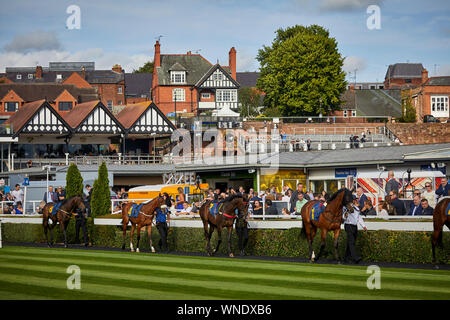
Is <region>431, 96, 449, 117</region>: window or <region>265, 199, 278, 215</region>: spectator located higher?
<region>431, 96, 449, 117</region>: window

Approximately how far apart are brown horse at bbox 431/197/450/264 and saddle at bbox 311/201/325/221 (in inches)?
108

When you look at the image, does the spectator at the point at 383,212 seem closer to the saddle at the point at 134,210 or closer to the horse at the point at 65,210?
the saddle at the point at 134,210

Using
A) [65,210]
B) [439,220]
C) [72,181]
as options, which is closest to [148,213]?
[65,210]

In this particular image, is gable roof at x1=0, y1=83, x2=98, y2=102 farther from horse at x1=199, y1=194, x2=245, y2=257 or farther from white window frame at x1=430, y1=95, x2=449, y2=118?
horse at x1=199, y1=194, x2=245, y2=257

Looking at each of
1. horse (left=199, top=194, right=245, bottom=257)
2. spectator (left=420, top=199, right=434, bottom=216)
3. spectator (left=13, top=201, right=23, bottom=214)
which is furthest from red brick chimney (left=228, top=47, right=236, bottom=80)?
spectator (left=420, top=199, right=434, bottom=216)

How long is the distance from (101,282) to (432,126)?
5467 cm

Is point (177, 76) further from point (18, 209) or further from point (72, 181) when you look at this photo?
point (72, 181)

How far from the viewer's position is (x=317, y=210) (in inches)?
678

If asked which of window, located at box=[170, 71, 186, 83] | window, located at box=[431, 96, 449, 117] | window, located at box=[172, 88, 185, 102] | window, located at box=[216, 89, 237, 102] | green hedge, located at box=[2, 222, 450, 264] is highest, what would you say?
window, located at box=[170, 71, 186, 83]

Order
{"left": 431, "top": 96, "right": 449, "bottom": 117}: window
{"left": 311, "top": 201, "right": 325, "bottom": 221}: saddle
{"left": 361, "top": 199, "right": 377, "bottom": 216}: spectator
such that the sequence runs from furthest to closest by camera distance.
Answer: {"left": 431, "top": 96, "right": 449, "bottom": 117}: window → {"left": 361, "top": 199, "right": 377, "bottom": 216}: spectator → {"left": 311, "top": 201, "right": 325, "bottom": 221}: saddle

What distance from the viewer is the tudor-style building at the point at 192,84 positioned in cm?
7881

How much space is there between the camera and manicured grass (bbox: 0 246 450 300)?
11375mm

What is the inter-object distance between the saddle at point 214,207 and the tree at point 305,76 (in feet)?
159

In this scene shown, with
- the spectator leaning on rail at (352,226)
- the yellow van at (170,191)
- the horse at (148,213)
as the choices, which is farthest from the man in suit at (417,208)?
the yellow van at (170,191)
